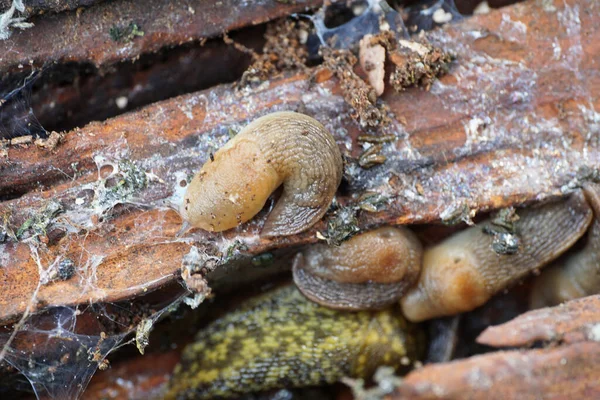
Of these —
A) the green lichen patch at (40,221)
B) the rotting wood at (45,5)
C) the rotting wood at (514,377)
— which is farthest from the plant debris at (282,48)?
the rotting wood at (514,377)

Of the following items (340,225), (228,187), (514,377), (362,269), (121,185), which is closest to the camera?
(514,377)

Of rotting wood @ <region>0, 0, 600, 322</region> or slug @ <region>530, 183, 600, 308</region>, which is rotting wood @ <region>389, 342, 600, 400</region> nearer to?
rotting wood @ <region>0, 0, 600, 322</region>

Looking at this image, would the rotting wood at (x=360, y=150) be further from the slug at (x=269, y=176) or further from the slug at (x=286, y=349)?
the slug at (x=286, y=349)

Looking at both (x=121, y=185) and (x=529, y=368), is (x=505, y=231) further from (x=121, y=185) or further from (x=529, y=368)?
(x=121, y=185)

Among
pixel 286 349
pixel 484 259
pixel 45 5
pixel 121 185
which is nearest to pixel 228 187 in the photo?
pixel 121 185

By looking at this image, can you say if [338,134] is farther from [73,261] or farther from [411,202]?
[73,261]

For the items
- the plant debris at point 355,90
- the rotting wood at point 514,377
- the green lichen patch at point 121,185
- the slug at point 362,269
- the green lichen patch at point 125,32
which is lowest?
the slug at point 362,269
